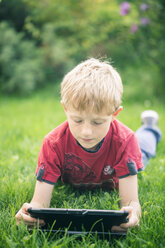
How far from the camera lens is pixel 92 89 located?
170 centimetres

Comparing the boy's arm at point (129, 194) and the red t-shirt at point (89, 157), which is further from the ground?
the red t-shirt at point (89, 157)

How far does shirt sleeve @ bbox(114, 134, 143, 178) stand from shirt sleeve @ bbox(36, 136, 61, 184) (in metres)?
0.43

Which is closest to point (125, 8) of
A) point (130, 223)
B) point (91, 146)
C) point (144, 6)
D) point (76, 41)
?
point (144, 6)

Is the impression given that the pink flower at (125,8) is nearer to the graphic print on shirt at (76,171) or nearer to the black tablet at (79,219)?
the graphic print on shirt at (76,171)

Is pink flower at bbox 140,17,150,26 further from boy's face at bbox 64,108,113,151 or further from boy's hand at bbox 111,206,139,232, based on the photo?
boy's hand at bbox 111,206,139,232

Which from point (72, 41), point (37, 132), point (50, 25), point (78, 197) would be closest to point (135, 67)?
point (72, 41)

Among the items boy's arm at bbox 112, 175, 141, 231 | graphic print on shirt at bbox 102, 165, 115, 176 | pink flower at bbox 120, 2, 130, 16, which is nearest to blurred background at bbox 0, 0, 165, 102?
pink flower at bbox 120, 2, 130, 16

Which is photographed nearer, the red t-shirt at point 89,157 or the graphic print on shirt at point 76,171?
the red t-shirt at point 89,157

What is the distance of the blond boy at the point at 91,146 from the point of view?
5.57ft

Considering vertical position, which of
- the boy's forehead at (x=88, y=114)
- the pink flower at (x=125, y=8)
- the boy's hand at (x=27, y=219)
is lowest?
the boy's hand at (x=27, y=219)

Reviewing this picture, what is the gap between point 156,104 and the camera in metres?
5.56

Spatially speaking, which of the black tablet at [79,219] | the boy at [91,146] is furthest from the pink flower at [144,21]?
the black tablet at [79,219]

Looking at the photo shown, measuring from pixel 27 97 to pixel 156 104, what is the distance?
2.85 meters

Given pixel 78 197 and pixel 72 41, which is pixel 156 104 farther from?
pixel 78 197
